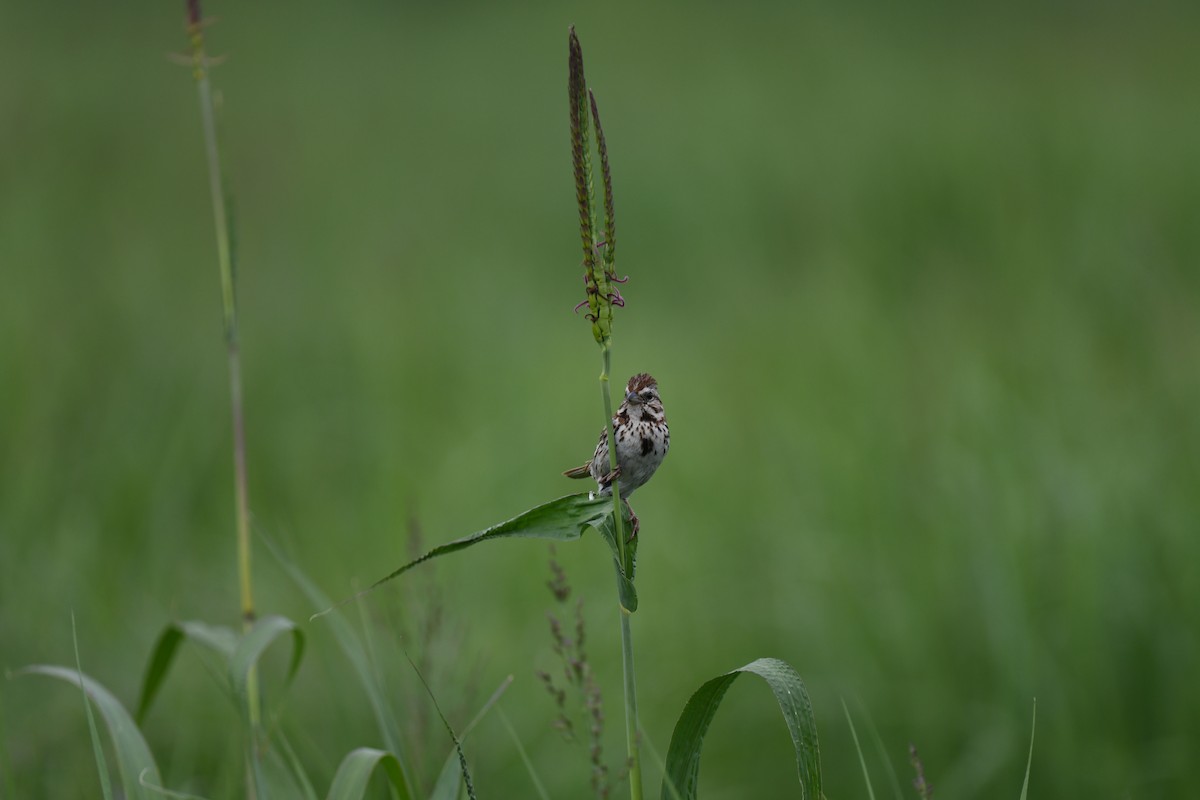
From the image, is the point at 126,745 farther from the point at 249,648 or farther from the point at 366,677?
the point at 366,677

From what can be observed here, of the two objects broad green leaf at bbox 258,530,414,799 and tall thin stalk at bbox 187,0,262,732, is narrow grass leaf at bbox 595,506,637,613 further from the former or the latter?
tall thin stalk at bbox 187,0,262,732

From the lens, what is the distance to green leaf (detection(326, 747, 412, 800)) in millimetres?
1557

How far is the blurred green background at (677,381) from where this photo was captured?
11.5 ft

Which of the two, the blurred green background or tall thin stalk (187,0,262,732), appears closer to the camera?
tall thin stalk (187,0,262,732)

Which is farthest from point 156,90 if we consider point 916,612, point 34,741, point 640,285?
point 916,612

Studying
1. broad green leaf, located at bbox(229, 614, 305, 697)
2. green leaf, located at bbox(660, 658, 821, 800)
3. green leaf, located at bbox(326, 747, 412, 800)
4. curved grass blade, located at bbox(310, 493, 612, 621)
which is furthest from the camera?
broad green leaf, located at bbox(229, 614, 305, 697)

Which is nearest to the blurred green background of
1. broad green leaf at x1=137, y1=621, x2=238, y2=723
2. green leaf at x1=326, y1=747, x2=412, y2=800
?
broad green leaf at x1=137, y1=621, x2=238, y2=723

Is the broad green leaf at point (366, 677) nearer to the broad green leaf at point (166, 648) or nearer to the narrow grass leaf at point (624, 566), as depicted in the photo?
the broad green leaf at point (166, 648)

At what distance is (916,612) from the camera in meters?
3.75

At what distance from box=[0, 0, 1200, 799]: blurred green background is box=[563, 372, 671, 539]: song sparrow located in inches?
37.8

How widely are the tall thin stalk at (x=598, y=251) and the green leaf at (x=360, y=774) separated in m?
0.48

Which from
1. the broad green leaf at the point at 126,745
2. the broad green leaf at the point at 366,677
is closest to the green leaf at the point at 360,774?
the broad green leaf at the point at 366,677

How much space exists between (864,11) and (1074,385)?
8062mm

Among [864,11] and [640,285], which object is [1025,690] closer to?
[640,285]
